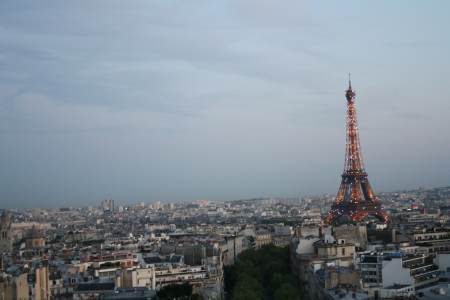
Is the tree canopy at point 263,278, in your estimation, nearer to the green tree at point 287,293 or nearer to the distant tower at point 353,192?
the green tree at point 287,293

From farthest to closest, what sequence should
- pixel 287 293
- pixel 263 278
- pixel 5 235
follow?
pixel 5 235
pixel 263 278
pixel 287 293

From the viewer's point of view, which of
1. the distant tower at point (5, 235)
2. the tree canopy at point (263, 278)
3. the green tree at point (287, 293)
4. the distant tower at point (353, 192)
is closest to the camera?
the green tree at point (287, 293)

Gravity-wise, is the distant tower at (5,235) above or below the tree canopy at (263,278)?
above

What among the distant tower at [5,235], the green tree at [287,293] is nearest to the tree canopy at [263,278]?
the green tree at [287,293]

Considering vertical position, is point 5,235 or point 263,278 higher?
point 5,235

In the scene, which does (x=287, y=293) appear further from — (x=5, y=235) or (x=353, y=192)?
(x=353, y=192)

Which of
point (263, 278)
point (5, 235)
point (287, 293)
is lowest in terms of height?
point (263, 278)

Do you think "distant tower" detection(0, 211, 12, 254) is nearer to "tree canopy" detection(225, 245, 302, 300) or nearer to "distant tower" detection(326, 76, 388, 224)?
"tree canopy" detection(225, 245, 302, 300)

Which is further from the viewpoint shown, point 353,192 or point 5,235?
point 353,192

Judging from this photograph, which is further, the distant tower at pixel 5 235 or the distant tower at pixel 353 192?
the distant tower at pixel 353 192

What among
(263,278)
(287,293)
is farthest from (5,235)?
(287,293)
